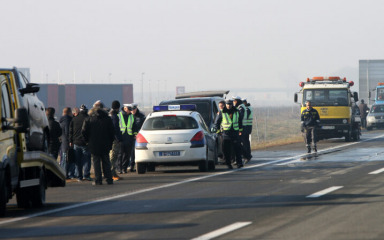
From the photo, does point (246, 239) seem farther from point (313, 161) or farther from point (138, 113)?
point (313, 161)

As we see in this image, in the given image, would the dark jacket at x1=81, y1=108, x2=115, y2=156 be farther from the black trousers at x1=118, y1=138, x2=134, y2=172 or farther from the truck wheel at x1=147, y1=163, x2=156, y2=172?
the black trousers at x1=118, y1=138, x2=134, y2=172

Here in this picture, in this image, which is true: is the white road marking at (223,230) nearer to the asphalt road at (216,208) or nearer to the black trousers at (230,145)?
the asphalt road at (216,208)

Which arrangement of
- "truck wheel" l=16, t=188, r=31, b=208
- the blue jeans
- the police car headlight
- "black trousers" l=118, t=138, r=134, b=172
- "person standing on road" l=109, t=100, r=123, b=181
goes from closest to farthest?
"truck wheel" l=16, t=188, r=31, b=208, the blue jeans, "person standing on road" l=109, t=100, r=123, b=181, "black trousers" l=118, t=138, r=134, b=172, the police car headlight

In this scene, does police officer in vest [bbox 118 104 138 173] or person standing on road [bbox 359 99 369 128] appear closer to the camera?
police officer in vest [bbox 118 104 138 173]

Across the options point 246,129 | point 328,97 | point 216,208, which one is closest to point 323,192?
point 216,208

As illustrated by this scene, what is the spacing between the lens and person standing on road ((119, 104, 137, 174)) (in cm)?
2147

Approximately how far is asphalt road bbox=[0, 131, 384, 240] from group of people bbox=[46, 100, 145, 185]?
0.61 m

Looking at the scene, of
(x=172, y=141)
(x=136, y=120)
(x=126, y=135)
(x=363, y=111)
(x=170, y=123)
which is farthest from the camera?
A: (x=363, y=111)

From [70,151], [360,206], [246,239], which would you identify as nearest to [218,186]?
[70,151]

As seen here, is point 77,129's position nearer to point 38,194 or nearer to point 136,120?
point 136,120

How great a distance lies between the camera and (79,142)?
1917 centimetres

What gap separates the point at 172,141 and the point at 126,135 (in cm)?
172

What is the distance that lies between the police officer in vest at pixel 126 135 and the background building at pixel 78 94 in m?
77.6

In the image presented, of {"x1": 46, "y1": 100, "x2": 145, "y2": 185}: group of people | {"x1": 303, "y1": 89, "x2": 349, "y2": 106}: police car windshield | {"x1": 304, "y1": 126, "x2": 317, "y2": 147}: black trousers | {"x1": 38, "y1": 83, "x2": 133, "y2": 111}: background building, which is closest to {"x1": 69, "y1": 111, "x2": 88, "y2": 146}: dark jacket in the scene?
{"x1": 46, "y1": 100, "x2": 145, "y2": 185}: group of people
